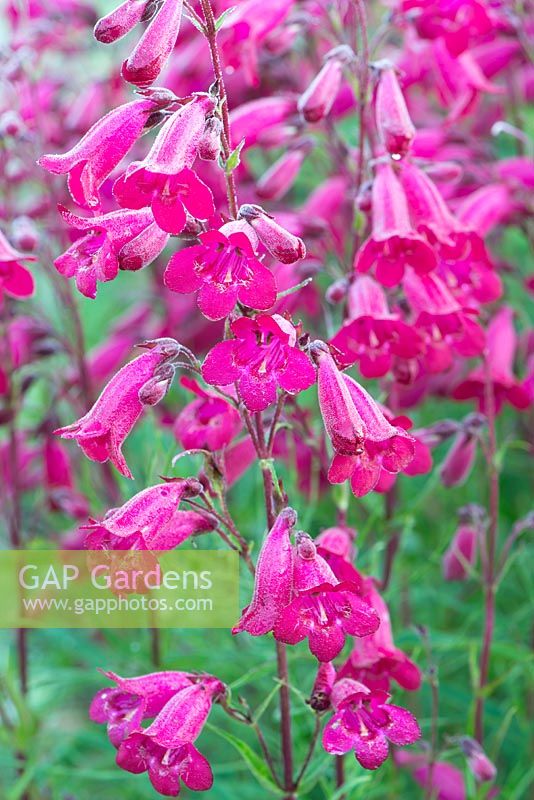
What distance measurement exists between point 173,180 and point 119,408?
30cm

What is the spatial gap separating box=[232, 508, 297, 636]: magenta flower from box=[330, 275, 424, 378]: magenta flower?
1.43 feet

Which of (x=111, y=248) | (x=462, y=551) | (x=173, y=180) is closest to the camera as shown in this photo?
(x=173, y=180)

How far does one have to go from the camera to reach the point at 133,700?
4.60ft

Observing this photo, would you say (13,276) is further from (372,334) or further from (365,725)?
(365,725)

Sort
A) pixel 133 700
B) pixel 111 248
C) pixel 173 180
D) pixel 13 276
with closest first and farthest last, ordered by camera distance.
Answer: pixel 173 180 < pixel 111 248 < pixel 133 700 < pixel 13 276

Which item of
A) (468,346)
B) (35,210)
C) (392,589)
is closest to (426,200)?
(468,346)

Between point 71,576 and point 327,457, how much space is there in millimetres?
577

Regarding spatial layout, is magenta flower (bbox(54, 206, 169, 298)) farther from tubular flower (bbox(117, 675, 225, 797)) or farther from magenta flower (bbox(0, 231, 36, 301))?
tubular flower (bbox(117, 675, 225, 797))

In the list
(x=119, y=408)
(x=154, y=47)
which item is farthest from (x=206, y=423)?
(x=154, y=47)

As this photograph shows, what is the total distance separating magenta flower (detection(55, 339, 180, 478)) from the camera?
1311mm

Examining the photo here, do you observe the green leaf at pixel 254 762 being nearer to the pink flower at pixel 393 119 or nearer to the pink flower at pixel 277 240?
the pink flower at pixel 277 240

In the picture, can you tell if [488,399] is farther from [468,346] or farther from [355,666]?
[355,666]

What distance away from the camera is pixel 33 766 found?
207 cm

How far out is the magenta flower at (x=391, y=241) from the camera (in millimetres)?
1597
